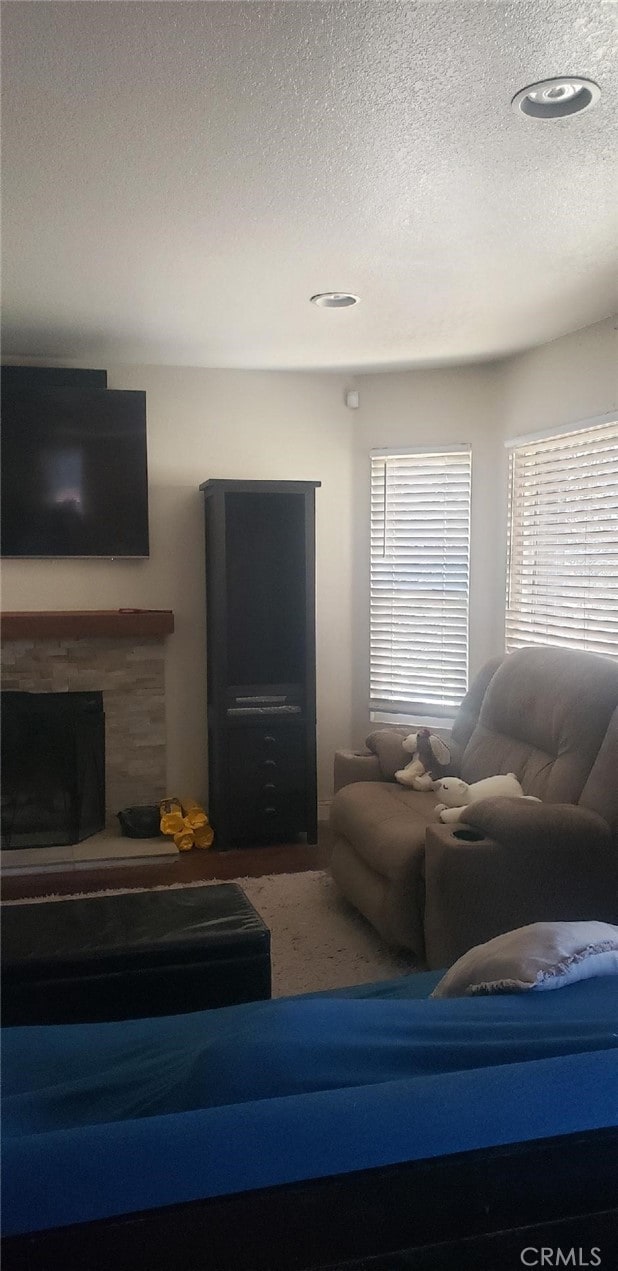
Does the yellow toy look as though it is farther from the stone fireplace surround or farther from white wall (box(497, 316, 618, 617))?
white wall (box(497, 316, 618, 617))

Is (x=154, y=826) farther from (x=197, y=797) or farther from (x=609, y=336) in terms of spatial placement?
(x=609, y=336)

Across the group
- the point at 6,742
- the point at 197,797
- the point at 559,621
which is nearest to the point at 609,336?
the point at 559,621

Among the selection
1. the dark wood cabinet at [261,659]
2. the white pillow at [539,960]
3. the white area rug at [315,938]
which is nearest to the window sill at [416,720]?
the dark wood cabinet at [261,659]

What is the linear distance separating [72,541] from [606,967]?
151 inches

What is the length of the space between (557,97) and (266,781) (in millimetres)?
3374

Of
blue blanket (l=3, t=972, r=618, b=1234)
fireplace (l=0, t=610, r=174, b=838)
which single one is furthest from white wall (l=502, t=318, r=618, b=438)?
blue blanket (l=3, t=972, r=618, b=1234)

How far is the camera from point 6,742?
15.3 feet

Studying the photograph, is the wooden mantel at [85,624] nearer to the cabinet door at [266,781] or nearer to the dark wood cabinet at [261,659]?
the dark wood cabinet at [261,659]

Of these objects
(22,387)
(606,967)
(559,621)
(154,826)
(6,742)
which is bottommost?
(154,826)

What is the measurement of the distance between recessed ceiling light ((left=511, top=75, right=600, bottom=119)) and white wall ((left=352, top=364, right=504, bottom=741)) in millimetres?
2828

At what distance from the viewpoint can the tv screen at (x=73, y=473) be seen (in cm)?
453

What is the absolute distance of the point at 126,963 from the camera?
2.00m

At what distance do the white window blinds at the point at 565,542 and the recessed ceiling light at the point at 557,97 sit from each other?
1895 millimetres

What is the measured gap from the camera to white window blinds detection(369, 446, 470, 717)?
16.5ft
